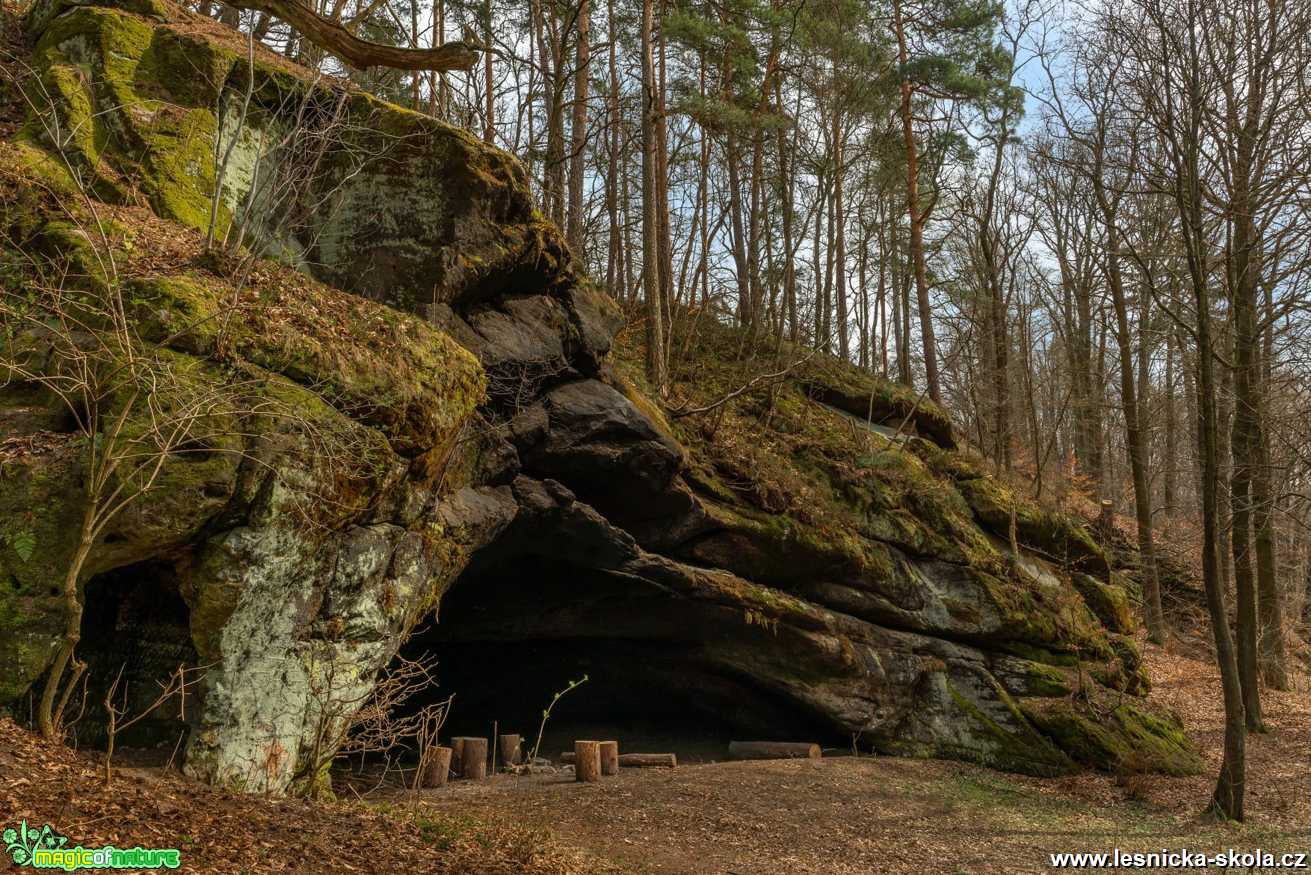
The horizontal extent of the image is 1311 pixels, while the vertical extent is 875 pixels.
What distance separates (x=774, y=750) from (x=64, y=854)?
8.81 meters

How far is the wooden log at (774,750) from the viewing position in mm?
11133

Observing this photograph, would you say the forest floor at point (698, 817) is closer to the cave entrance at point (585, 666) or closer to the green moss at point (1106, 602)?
the cave entrance at point (585, 666)

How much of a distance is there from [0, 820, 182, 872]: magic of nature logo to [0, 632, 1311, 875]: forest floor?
91 mm

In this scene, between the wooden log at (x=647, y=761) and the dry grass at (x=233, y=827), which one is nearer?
the dry grass at (x=233, y=827)

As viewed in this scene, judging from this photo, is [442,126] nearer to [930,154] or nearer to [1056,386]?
[930,154]

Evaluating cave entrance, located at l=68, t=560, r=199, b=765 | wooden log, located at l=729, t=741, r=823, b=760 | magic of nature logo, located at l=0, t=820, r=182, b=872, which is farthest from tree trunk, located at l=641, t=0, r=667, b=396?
magic of nature logo, located at l=0, t=820, r=182, b=872

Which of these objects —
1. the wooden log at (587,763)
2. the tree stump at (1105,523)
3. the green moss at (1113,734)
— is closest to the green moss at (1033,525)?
the tree stump at (1105,523)

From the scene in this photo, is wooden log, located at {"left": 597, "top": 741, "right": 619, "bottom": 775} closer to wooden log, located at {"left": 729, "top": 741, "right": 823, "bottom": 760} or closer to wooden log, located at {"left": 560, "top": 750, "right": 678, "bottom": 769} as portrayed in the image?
wooden log, located at {"left": 560, "top": 750, "right": 678, "bottom": 769}

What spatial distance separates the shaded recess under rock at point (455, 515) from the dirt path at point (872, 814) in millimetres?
1197

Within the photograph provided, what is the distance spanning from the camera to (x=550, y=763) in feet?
37.0

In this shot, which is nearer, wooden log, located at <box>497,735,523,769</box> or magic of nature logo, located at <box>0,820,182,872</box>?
magic of nature logo, located at <box>0,820,182,872</box>

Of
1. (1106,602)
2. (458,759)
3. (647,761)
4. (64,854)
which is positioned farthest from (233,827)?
(1106,602)

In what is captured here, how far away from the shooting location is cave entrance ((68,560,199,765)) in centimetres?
625

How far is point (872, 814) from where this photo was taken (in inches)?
340
